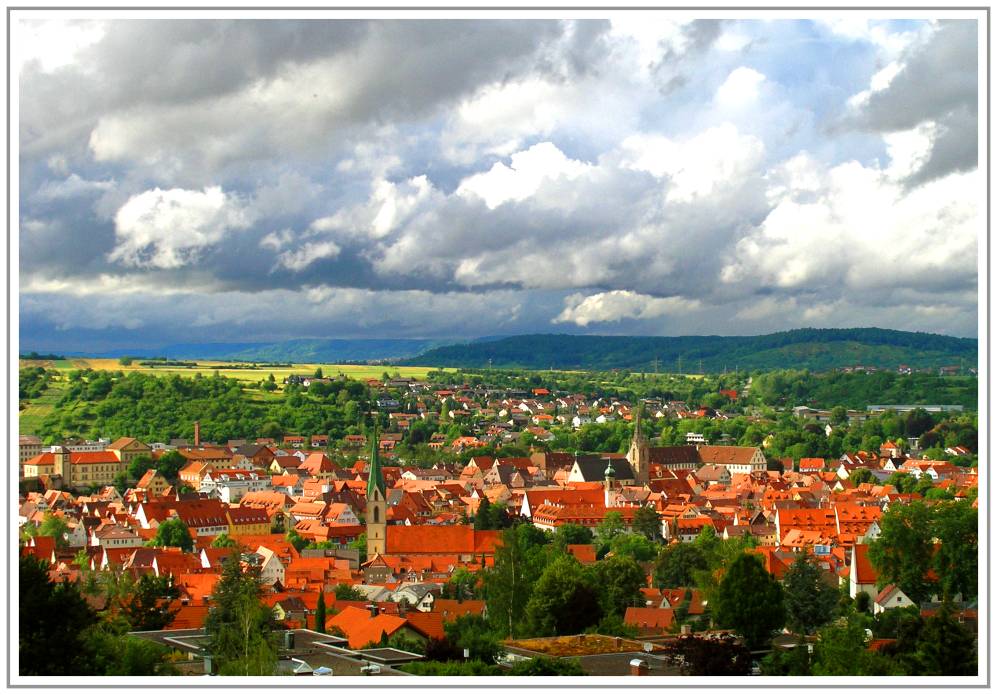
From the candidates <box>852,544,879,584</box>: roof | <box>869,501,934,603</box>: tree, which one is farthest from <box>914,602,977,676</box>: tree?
<box>852,544,879,584</box>: roof

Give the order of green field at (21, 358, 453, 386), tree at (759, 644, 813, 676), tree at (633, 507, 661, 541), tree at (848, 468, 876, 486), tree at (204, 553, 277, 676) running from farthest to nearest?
1. green field at (21, 358, 453, 386)
2. tree at (848, 468, 876, 486)
3. tree at (633, 507, 661, 541)
4. tree at (759, 644, 813, 676)
5. tree at (204, 553, 277, 676)

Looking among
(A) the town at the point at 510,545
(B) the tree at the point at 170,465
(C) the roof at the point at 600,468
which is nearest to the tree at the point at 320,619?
(A) the town at the point at 510,545

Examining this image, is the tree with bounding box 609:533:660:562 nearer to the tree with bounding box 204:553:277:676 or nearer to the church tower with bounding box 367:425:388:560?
the church tower with bounding box 367:425:388:560

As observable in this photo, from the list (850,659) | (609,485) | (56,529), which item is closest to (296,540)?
(56,529)

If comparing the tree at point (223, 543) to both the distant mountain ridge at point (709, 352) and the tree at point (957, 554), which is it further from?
the distant mountain ridge at point (709, 352)

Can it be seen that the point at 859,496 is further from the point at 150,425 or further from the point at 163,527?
the point at 150,425
